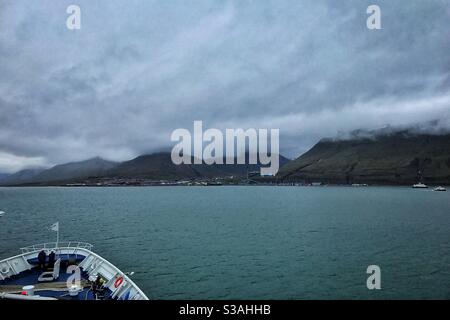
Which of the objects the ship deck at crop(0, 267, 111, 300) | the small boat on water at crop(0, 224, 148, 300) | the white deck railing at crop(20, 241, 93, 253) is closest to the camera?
the small boat on water at crop(0, 224, 148, 300)

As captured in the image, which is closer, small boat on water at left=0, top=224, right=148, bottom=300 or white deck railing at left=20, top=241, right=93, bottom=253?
small boat on water at left=0, top=224, right=148, bottom=300

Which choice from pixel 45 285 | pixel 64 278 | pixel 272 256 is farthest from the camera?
pixel 272 256

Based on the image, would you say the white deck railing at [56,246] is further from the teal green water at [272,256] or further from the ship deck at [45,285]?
the teal green water at [272,256]

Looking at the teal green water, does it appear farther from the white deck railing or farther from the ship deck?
the ship deck

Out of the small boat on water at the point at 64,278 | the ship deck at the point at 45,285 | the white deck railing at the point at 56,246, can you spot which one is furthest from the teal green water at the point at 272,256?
the ship deck at the point at 45,285

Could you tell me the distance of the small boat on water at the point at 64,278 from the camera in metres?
23.2

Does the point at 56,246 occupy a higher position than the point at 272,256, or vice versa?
the point at 56,246

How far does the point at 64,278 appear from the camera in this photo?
29.2m

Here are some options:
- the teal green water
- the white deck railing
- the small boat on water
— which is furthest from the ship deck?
the teal green water

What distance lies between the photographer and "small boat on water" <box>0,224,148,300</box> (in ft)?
76.0

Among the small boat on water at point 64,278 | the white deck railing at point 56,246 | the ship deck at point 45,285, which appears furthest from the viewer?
the white deck railing at point 56,246

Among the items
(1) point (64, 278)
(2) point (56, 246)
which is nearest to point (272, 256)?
(2) point (56, 246)

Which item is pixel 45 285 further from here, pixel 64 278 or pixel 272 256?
pixel 272 256
